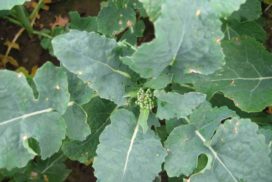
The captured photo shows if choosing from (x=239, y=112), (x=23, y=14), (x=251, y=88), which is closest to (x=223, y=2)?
(x=251, y=88)

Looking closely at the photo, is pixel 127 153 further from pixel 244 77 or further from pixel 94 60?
pixel 244 77

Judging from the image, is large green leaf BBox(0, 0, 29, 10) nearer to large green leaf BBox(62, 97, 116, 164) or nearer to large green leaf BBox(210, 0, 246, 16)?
large green leaf BBox(62, 97, 116, 164)

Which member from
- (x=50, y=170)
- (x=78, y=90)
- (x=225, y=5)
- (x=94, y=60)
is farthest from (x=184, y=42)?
(x=50, y=170)

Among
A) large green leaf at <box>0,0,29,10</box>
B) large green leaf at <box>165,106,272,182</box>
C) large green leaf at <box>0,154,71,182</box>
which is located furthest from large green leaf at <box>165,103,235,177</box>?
large green leaf at <box>0,154,71,182</box>

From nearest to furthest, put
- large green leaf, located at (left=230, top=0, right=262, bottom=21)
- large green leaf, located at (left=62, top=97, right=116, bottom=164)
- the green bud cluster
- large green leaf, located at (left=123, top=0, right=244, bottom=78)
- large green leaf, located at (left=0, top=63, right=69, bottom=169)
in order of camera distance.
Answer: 1. large green leaf, located at (left=123, top=0, right=244, bottom=78)
2. large green leaf, located at (left=0, top=63, right=69, bottom=169)
3. the green bud cluster
4. large green leaf, located at (left=62, top=97, right=116, bottom=164)
5. large green leaf, located at (left=230, top=0, right=262, bottom=21)

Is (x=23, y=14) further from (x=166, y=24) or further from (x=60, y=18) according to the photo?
(x=166, y=24)

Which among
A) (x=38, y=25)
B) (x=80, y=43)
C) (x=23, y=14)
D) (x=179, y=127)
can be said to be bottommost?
(x=38, y=25)
